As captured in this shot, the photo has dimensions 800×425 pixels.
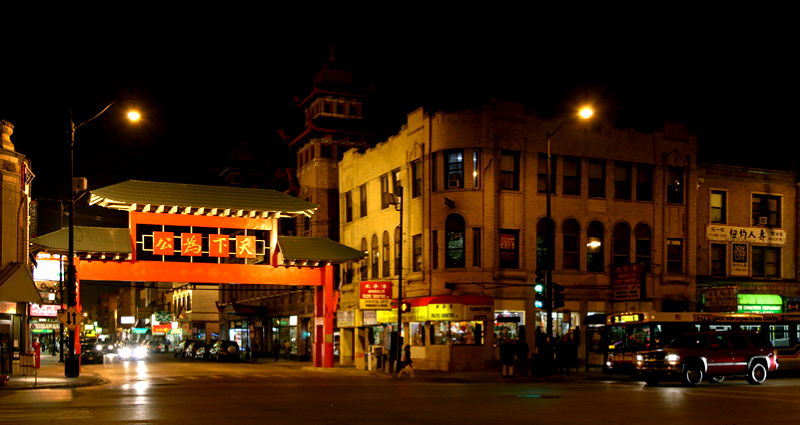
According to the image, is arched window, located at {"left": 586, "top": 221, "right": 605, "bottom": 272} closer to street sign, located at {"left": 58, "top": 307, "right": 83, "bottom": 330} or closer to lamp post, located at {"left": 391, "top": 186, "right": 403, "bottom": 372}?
lamp post, located at {"left": 391, "top": 186, "right": 403, "bottom": 372}

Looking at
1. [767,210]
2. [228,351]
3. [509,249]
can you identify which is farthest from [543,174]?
[228,351]

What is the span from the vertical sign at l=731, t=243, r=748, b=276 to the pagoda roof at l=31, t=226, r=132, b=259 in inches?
1163

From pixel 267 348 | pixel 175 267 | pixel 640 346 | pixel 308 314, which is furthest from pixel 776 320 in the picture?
pixel 267 348

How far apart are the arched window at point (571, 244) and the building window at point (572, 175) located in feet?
4.79

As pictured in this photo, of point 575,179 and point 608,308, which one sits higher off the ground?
point 575,179

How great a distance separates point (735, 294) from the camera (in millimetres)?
41312

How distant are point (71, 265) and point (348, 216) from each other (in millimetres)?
21882

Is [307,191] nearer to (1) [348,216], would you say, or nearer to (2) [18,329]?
(1) [348,216]

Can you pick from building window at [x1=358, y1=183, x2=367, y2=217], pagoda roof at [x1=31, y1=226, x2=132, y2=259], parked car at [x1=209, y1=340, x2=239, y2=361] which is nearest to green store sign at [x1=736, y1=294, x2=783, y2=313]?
building window at [x1=358, y1=183, x2=367, y2=217]

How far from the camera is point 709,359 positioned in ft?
87.1

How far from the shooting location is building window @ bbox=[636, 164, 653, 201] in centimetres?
4335

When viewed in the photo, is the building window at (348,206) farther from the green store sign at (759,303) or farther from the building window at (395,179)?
the green store sign at (759,303)

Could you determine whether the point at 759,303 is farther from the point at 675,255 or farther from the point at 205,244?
the point at 205,244

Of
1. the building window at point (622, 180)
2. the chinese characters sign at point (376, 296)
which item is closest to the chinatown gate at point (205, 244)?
the chinese characters sign at point (376, 296)
